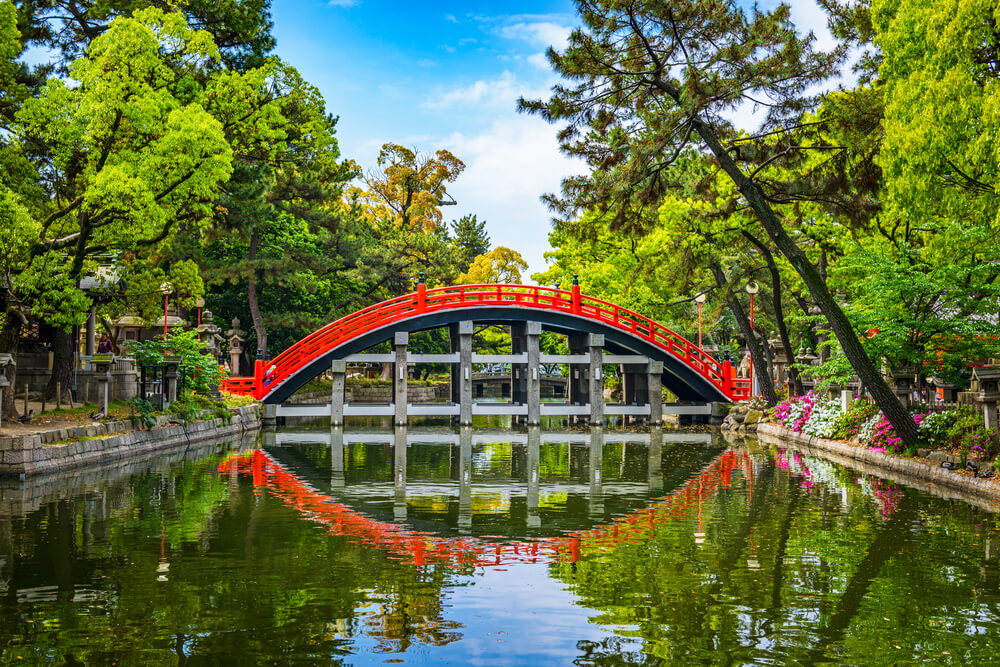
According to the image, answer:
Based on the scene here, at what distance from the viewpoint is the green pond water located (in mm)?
6051

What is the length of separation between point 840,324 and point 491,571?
10.6 metres

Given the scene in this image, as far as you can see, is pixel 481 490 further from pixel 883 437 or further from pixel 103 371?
pixel 103 371

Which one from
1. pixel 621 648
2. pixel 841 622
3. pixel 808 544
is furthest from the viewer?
pixel 808 544

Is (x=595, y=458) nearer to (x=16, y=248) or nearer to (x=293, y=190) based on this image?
(x=16, y=248)

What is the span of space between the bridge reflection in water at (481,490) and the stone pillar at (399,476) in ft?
0.07

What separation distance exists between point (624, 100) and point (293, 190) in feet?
71.8

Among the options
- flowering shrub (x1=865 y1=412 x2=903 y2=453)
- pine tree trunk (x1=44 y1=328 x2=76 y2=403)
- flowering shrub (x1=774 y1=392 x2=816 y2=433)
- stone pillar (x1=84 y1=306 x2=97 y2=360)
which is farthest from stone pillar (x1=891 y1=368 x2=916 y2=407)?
stone pillar (x1=84 y1=306 x2=97 y2=360)

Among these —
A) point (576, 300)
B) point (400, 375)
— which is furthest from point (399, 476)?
point (576, 300)

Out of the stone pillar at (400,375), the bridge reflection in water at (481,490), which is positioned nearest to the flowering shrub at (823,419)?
the bridge reflection in water at (481,490)

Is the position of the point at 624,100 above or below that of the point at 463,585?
above

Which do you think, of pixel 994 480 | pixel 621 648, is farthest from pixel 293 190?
pixel 621 648

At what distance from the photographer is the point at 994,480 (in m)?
12.8

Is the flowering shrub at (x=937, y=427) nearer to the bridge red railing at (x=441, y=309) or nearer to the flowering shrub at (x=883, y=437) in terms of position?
the flowering shrub at (x=883, y=437)

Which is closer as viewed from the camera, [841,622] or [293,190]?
[841,622]
